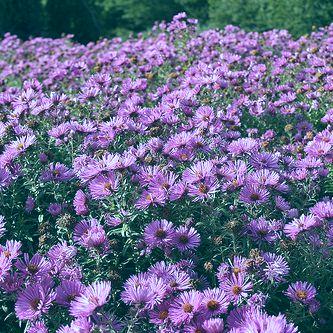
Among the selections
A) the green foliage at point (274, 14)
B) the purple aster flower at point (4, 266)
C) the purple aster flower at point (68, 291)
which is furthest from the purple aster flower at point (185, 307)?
the green foliage at point (274, 14)

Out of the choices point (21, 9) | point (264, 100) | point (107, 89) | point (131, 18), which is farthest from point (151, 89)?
point (131, 18)

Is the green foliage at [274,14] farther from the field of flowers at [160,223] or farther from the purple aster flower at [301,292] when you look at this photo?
the purple aster flower at [301,292]

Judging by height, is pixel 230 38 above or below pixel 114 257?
below

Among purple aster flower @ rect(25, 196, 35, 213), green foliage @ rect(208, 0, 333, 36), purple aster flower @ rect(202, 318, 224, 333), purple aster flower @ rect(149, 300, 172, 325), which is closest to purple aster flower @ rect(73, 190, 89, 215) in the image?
purple aster flower @ rect(25, 196, 35, 213)

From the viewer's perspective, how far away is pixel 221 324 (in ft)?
5.93

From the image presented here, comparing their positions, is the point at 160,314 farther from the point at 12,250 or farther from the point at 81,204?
the point at 81,204

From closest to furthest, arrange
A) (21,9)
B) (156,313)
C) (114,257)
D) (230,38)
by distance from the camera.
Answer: (156,313) → (114,257) → (230,38) → (21,9)

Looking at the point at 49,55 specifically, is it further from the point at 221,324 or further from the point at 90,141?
the point at 221,324

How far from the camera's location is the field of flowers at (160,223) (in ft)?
6.48

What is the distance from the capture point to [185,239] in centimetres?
236

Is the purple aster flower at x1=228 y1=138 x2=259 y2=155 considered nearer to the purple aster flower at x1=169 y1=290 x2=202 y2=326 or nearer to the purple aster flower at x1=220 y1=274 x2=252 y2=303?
the purple aster flower at x1=220 y1=274 x2=252 y2=303

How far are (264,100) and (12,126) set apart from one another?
1.97m

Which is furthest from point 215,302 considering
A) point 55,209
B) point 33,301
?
point 55,209

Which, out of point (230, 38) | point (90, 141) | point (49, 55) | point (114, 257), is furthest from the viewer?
point (49, 55)
